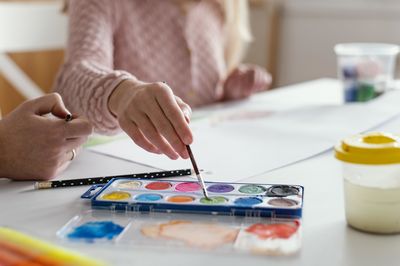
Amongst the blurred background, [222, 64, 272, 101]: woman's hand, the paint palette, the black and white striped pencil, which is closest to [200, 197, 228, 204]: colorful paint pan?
A: the paint palette

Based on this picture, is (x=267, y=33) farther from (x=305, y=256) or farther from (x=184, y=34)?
(x=305, y=256)

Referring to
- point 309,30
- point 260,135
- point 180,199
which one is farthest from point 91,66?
point 309,30

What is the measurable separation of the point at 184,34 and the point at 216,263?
2.77 ft

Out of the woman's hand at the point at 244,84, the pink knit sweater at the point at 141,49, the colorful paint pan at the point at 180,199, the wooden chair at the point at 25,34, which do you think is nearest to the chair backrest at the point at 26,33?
the wooden chair at the point at 25,34

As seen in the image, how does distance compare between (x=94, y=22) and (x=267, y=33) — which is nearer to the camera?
(x=94, y=22)

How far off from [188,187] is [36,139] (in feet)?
0.63

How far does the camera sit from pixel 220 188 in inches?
24.7

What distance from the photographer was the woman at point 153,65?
0.66 m

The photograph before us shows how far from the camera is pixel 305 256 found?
1.60 feet

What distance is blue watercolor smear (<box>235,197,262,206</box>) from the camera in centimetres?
57

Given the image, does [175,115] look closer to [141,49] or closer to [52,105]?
[52,105]

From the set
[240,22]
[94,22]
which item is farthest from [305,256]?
[240,22]

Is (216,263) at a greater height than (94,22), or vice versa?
(94,22)

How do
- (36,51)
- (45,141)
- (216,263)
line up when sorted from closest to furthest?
(216,263) < (45,141) < (36,51)
